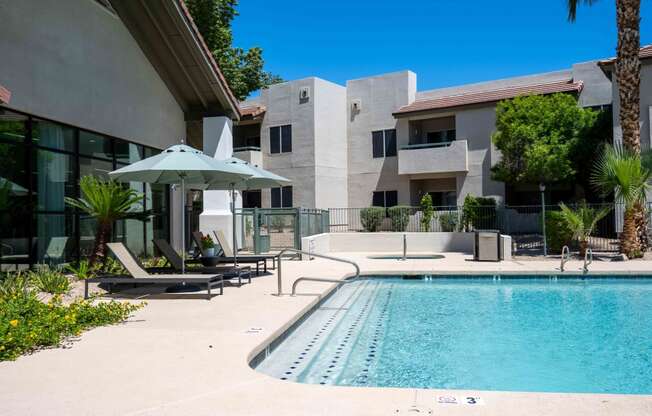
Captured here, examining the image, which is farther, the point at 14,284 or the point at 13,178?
the point at 13,178

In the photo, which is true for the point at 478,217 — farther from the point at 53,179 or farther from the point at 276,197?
the point at 53,179

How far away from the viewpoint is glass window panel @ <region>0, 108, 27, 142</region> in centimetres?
1053

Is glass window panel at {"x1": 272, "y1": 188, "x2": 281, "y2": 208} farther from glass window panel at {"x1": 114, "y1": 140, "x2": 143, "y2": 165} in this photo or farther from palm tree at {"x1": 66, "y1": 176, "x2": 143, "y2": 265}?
palm tree at {"x1": 66, "y1": 176, "x2": 143, "y2": 265}

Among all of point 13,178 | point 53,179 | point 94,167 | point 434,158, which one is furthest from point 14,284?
point 434,158

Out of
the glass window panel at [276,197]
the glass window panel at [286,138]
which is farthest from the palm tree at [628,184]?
the glass window panel at [276,197]

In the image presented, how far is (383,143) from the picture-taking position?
30.3 meters

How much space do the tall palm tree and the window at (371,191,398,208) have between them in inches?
549

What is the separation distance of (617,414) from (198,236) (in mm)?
11734

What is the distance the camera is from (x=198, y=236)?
14.3 metres

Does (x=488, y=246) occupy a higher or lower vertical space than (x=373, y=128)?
lower

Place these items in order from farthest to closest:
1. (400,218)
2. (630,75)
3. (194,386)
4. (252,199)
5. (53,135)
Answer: (252,199) < (400,218) < (630,75) < (53,135) < (194,386)

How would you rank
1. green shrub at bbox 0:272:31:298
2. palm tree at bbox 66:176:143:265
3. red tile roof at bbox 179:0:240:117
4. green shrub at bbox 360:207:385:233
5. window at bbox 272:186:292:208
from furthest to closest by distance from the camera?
1. window at bbox 272:186:292:208
2. green shrub at bbox 360:207:385:233
3. red tile roof at bbox 179:0:240:117
4. palm tree at bbox 66:176:143:265
5. green shrub at bbox 0:272:31:298

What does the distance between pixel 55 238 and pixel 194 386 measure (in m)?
8.84

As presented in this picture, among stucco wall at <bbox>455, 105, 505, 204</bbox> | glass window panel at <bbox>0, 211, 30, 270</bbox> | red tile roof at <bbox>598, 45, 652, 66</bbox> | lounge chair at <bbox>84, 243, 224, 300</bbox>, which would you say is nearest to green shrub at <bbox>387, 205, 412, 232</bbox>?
stucco wall at <bbox>455, 105, 505, 204</bbox>
